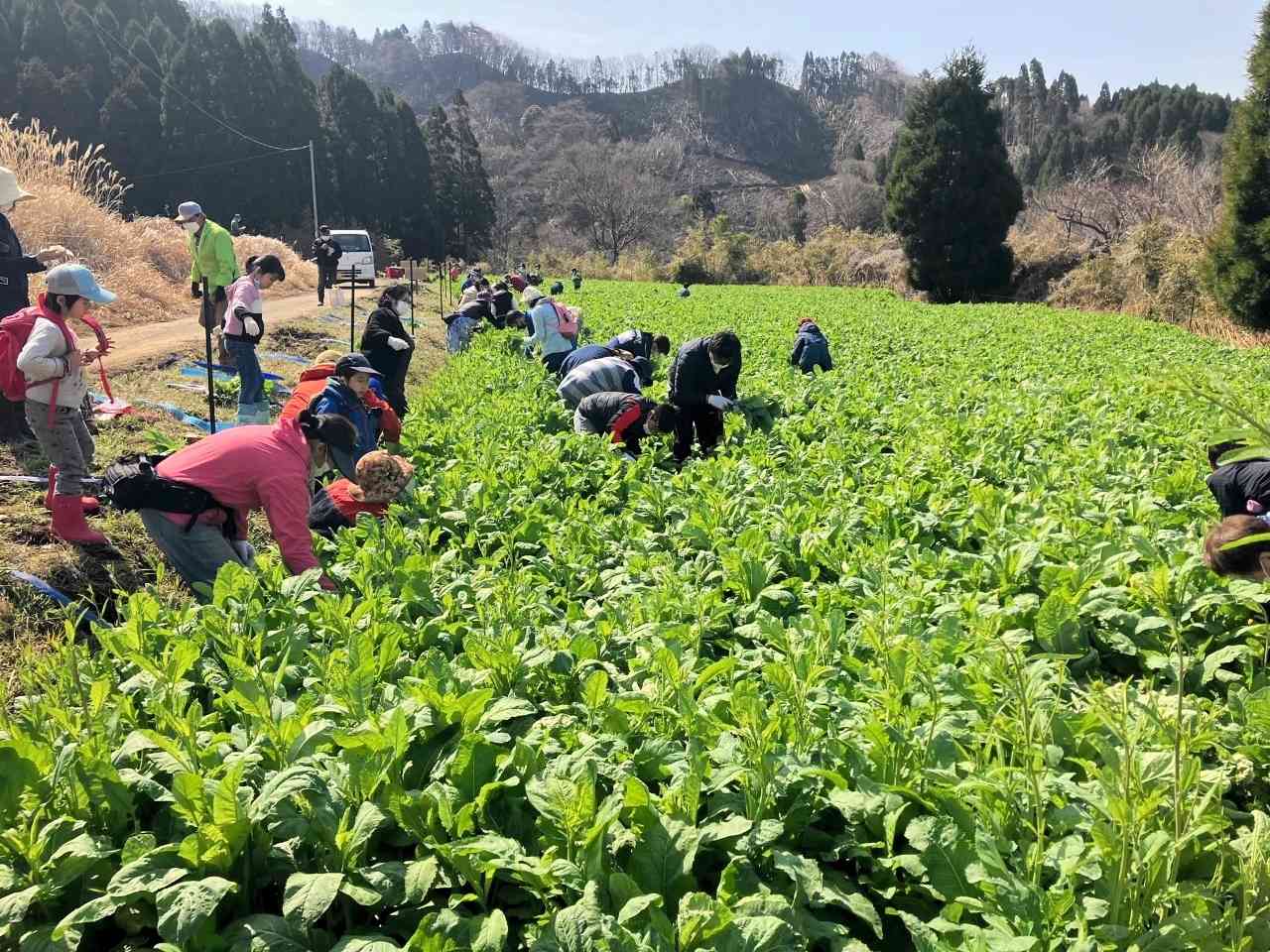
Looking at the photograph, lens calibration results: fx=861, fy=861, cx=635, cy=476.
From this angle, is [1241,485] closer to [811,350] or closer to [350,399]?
[350,399]

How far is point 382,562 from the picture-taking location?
12.4 ft

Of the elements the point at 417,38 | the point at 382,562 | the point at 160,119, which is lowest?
the point at 382,562

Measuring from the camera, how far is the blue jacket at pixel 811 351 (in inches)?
488

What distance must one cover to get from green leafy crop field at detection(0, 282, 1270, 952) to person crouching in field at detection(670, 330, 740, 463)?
4.03 m

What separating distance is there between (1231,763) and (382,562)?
3.14m

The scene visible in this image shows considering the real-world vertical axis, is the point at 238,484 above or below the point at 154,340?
below

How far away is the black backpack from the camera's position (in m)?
4.37

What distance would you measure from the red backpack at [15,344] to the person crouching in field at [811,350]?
30.1ft

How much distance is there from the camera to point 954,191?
1388 inches

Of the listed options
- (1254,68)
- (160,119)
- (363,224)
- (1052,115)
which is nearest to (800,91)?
(1052,115)

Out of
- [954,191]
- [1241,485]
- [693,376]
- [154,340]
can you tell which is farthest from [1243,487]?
[954,191]

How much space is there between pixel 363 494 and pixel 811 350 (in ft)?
27.9

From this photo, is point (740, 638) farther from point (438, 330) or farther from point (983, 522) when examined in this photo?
point (438, 330)

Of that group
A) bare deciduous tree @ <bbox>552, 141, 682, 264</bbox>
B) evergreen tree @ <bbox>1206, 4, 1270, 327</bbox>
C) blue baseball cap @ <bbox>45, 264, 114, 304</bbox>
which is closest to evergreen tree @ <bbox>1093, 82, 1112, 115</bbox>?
bare deciduous tree @ <bbox>552, 141, 682, 264</bbox>
